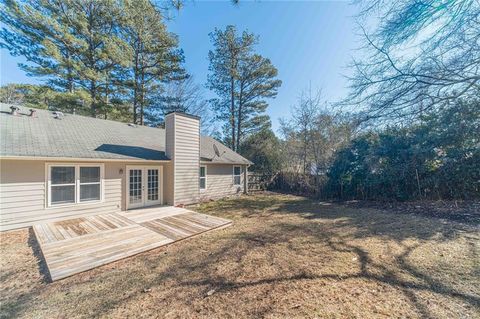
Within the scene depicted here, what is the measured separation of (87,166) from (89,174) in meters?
0.27

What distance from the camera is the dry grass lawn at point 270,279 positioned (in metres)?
2.33

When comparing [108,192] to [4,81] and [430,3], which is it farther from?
[4,81]

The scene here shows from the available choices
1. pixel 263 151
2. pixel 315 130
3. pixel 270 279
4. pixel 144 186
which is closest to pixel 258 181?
pixel 263 151

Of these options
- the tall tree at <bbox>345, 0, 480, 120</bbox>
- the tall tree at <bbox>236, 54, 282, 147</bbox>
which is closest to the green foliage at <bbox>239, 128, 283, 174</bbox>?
the tall tree at <bbox>236, 54, 282, 147</bbox>

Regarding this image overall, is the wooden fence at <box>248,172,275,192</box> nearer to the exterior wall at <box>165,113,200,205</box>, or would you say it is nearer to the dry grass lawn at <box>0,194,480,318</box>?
the exterior wall at <box>165,113,200,205</box>

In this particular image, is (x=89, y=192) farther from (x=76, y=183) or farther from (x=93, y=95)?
(x=93, y=95)

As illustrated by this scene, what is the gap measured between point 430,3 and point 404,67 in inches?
62.0

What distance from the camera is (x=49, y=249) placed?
3883mm

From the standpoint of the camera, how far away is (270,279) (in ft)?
9.69

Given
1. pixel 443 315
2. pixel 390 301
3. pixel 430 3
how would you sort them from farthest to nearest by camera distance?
pixel 430 3, pixel 390 301, pixel 443 315

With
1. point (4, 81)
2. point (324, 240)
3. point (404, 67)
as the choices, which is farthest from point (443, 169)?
point (4, 81)

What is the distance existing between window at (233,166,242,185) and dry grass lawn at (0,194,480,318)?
291 inches

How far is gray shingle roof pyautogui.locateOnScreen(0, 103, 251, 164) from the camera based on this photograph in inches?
→ 217

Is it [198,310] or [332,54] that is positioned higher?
[332,54]
